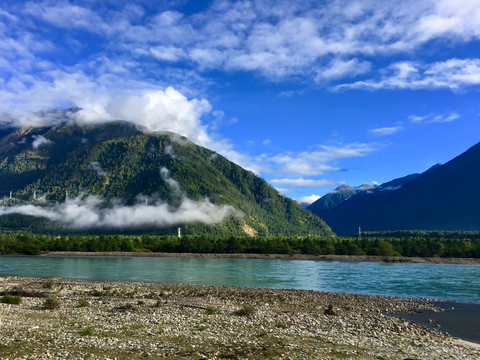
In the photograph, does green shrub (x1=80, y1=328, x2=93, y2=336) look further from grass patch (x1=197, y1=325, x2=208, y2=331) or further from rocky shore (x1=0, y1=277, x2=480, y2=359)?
grass patch (x1=197, y1=325, x2=208, y2=331)

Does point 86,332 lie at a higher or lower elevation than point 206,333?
higher

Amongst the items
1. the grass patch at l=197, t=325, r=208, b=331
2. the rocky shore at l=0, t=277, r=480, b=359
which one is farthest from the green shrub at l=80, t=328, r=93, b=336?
the grass patch at l=197, t=325, r=208, b=331

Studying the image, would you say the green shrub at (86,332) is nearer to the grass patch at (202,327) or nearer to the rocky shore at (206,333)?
the rocky shore at (206,333)

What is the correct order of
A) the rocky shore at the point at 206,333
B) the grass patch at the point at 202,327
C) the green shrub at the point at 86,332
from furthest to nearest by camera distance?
the grass patch at the point at 202,327
the green shrub at the point at 86,332
the rocky shore at the point at 206,333

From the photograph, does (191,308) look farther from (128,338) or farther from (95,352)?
(95,352)

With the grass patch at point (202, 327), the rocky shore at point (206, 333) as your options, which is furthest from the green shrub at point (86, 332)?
the grass patch at point (202, 327)

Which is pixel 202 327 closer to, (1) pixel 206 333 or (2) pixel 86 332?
(1) pixel 206 333

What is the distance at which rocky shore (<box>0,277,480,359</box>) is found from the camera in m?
21.4

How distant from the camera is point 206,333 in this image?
2644cm

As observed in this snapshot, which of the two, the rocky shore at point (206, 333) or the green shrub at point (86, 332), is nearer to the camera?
the rocky shore at point (206, 333)

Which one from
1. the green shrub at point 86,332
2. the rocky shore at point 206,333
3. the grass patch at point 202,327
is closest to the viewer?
the rocky shore at point 206,333

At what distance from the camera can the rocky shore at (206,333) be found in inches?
842

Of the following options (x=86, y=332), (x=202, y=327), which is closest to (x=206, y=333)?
(x=202, y=327)

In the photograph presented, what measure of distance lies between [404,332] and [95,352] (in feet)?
78.4
